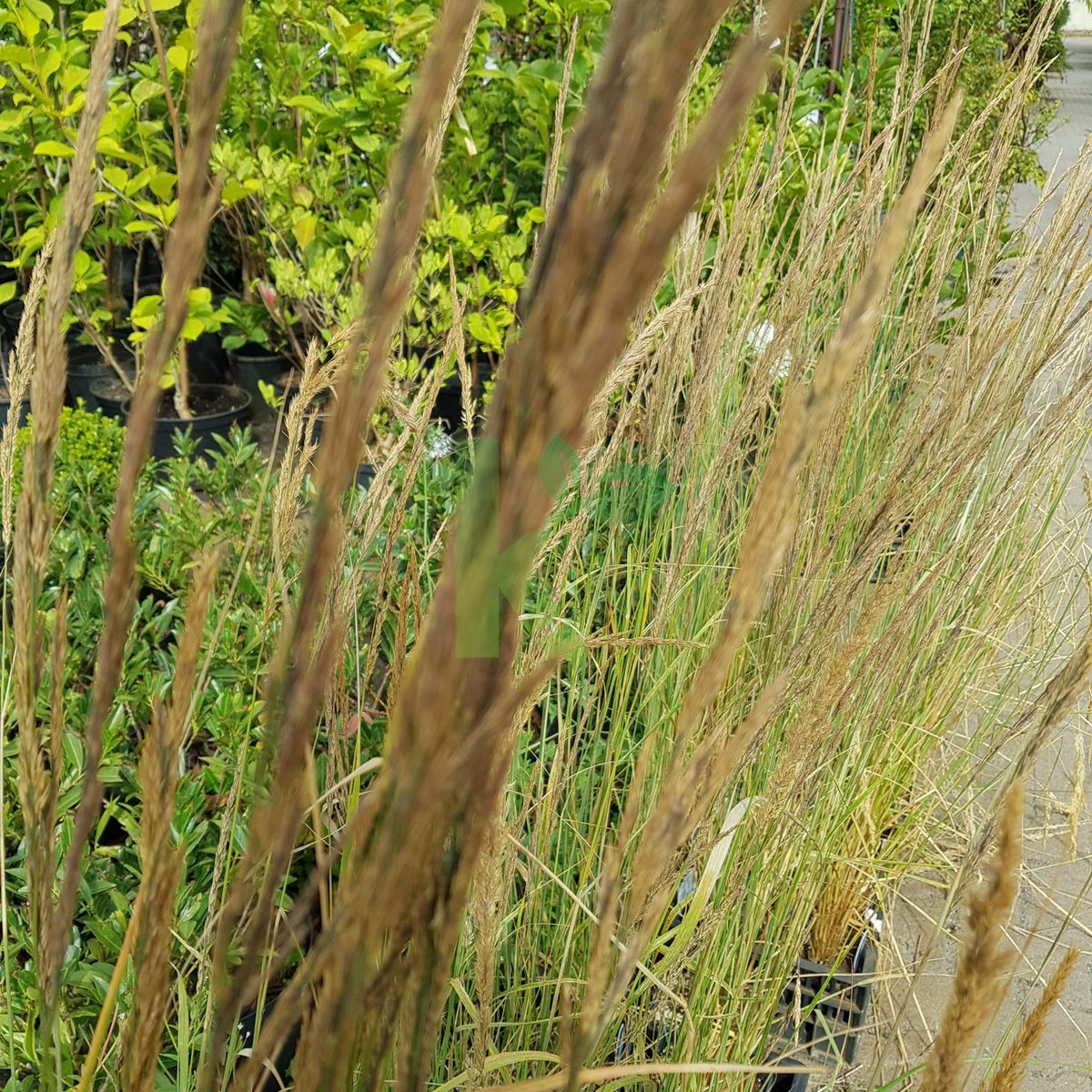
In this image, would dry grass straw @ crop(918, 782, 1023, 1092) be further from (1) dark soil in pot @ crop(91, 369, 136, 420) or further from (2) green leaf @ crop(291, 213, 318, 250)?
(1) dark soil in pot @ crop(91, 369, 136, 420)

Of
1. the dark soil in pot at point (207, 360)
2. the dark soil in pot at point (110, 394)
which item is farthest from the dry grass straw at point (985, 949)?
the dark soil in pot at point (207, 360)

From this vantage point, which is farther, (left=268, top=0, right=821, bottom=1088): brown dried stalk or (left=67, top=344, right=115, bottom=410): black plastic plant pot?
(left=67, top=344, right=115, bottom=410): black plastic plant pot

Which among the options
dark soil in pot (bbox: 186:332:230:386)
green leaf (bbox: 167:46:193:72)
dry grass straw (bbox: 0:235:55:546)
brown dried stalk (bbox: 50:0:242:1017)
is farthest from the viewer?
dark soil in pot (bbox: 186:332:230:386)

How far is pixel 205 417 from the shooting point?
3.53 meters

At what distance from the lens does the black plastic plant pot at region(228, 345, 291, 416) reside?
3.95 metres

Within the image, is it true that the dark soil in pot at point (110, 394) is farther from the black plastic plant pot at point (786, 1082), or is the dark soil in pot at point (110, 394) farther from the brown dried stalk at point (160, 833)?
the brown dried stalk at point (160, 833)

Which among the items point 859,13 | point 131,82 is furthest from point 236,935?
point 859,13

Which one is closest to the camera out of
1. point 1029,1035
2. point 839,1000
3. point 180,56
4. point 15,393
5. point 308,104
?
point 1029,1035

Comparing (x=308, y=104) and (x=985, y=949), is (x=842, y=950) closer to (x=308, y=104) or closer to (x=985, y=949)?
(x=985, y=949)

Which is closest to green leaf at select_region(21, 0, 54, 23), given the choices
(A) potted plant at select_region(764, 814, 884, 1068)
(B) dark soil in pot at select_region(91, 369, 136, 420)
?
(B) dark soil in pot at select_region(91, 369, 136, 420)

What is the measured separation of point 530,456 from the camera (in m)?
0.35

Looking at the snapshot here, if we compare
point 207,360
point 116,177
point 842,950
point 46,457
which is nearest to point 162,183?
point 116,177

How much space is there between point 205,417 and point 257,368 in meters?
0.49

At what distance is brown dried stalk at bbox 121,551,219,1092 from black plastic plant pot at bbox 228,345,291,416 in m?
3.52
